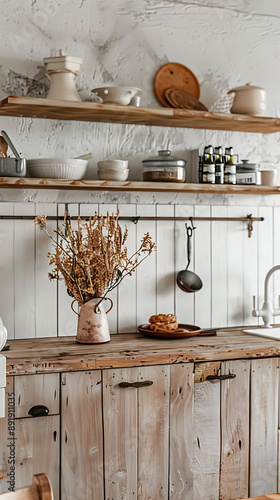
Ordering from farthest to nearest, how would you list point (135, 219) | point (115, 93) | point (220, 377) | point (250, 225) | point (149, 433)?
1. point (250, 225)
2. point (135, 219)
3. point (115, 93)
4. point (220, 377)
5. point (149, 433)

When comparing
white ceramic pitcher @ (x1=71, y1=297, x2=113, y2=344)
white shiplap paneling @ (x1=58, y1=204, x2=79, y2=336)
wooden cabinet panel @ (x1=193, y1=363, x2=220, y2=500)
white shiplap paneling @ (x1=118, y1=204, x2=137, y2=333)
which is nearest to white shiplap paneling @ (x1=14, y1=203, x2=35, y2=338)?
white shiplap paneling @ (x1=58, y1=204, x2=79, y2=336)

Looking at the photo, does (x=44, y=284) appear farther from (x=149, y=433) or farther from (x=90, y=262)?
(x=149, y=433)

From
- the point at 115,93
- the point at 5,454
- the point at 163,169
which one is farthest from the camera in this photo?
the point at 163,169

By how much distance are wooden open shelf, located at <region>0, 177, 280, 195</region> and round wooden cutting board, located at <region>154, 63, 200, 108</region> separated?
464 millimetres

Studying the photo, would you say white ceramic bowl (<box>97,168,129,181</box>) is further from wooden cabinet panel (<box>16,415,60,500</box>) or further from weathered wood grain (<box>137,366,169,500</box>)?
wooden cabinet panel (<box>16,415,60,500</box>)

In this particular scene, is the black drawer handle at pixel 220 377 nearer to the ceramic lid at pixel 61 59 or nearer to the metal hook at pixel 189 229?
the metal hook at pixel 189 229

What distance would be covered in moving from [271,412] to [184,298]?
747 mm

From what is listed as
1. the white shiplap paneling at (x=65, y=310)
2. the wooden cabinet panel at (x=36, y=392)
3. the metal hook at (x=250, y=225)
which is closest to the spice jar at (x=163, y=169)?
the white shiplap paneling at (x=65, y=310)

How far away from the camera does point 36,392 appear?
99.6 inches

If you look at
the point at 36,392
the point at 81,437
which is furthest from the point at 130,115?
the point at 81,437

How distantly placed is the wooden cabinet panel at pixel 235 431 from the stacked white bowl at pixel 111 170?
3.11 feet

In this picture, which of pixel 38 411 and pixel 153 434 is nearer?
pixel 38 411

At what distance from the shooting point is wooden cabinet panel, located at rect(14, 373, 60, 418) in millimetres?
2508

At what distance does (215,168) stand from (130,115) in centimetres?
51
